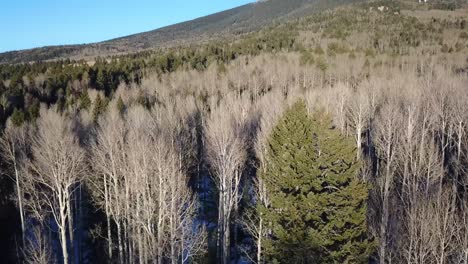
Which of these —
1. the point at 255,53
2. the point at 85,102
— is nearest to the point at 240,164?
the point at 85,102

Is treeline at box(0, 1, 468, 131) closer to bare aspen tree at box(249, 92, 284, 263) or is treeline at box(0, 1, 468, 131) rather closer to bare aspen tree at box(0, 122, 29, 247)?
bare aspen tree at box(0, 122, 29, 247)

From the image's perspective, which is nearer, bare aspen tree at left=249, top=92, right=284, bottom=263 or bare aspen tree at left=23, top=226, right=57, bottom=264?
bare aspen tree at left=23, top=226, right=57, bottom=264

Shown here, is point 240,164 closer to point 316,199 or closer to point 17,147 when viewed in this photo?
point 316,199

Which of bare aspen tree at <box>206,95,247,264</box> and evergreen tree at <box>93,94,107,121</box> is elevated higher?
evergreen tree at <box>93,94,107,121</box>

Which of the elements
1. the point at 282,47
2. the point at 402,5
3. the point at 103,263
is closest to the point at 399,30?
the point at 282,47

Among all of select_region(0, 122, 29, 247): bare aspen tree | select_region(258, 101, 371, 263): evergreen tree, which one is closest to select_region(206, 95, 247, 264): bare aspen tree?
select_region(258, 101, 371, 263): evergreen tree

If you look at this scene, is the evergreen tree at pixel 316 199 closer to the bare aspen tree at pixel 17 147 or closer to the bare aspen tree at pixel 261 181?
the bare aspen tree at pixel 261 181

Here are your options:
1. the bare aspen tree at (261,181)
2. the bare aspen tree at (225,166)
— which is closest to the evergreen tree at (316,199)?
the bare aspen tree at (261,181)

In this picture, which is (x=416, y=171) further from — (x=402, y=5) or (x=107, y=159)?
(x=402, y=5)
